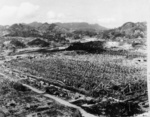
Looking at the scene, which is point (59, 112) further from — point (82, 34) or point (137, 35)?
point (137, 35)

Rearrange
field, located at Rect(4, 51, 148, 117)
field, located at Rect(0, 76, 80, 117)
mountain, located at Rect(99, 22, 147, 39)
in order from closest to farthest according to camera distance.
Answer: field, located at Rect(0, 76, 80, 117), field, located at Rect(4, 51, 148, 117), mountain, located at Rect(99, 22, 147, 39)

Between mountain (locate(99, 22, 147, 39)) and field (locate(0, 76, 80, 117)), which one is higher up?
mountain (locate(99, 22, 147, 39))

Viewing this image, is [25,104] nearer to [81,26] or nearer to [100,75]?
[100,75]

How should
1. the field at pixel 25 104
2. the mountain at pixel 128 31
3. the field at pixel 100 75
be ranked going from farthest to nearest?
the mountain at pixel 128 31 < the field at pixel 100 75 < the field at pixel 25 104

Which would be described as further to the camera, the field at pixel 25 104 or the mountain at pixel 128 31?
the mountain at pixel 128 31

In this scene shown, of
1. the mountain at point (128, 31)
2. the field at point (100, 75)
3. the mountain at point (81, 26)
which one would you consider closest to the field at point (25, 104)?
the field at point (100, 75)

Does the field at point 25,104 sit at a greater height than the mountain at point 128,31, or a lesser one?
lesser

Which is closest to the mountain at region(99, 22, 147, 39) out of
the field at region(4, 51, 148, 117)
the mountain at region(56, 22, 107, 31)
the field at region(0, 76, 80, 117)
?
the mountain at region(56, 22, 107, 31)

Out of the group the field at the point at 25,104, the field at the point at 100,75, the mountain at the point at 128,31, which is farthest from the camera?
the mountain at the point at 128,31

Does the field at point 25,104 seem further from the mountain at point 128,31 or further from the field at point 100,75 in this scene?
the mountain at point 128,31

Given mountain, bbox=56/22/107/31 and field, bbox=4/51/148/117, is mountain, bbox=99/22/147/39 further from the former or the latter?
field, bbox=4/51/148/117

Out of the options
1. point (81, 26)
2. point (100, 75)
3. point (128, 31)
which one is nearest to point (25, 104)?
point (100, 75)
